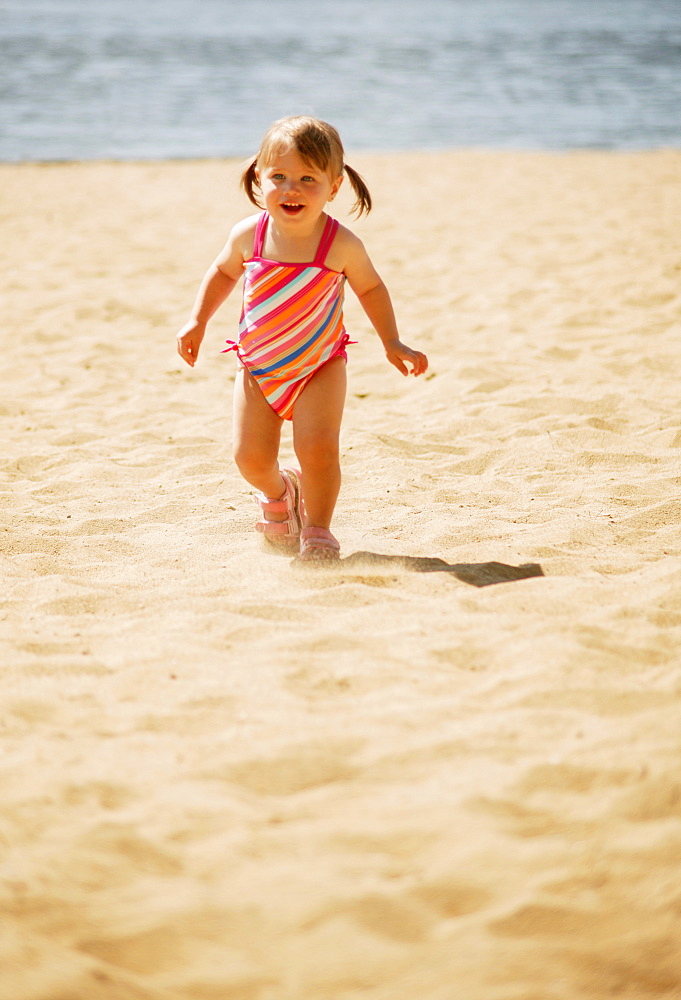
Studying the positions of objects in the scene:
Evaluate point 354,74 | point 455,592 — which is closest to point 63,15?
point 354,74

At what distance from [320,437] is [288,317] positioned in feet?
1.40

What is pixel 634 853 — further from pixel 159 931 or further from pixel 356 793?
pixel 159 931

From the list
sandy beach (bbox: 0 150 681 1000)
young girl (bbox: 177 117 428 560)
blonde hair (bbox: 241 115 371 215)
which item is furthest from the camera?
young girl (bbox: 177 117 428 560)

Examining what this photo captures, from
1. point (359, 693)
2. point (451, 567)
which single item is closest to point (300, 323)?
point (451, 567)

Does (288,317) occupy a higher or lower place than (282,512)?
higher

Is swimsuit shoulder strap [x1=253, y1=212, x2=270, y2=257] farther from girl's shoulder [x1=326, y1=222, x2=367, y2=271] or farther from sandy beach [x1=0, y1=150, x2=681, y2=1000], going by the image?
sandy beach [x1=0, y1=150, x2=681, y2=1000]

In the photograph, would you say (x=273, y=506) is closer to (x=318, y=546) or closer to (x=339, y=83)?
(x=318, y=546)

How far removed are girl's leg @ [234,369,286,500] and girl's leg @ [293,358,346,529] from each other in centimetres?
11

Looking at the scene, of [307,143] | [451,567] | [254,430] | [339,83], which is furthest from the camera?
[339,83]

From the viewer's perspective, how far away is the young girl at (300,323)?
3.24 meters

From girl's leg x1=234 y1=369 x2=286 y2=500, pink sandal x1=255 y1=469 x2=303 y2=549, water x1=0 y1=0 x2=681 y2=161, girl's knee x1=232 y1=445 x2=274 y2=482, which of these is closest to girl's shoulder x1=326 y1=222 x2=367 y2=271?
girl's leg x1=234 y1=369 x2=286 y2=500

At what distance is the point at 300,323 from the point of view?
10.8 feet

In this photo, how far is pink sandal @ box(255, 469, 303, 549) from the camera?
3510 mm

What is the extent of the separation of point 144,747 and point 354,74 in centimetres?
2484
